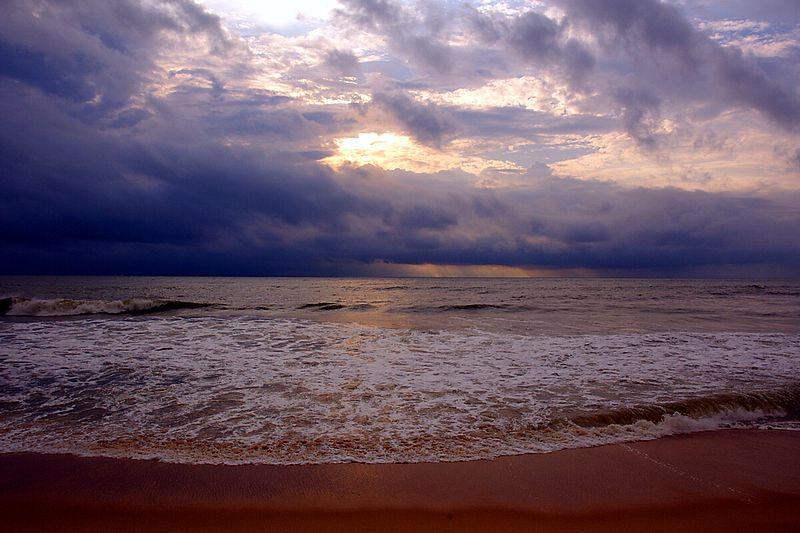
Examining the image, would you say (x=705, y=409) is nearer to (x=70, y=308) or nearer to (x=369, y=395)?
(x=369, y=395)

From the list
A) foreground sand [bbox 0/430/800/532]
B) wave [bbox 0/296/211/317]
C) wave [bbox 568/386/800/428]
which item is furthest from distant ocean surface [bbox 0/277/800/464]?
wave [bbox 0/296/211/317]

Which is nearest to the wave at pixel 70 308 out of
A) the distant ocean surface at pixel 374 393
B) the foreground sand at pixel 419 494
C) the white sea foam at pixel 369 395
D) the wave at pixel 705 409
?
the distant ocean surface at pixel 374 393

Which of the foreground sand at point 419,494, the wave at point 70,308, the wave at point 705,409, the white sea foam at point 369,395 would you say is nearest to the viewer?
the foreground sand at point 419,494

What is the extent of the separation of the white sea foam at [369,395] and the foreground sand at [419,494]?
15.0 inches

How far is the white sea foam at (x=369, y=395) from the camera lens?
5.41 metres

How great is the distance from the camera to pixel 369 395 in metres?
7.38

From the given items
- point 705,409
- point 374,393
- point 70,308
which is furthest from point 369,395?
point 70,308

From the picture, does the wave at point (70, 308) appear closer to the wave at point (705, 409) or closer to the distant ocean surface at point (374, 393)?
the distant ocean surface at point (374, 393)

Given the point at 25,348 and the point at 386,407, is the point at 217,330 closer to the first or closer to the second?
the point at 25,348

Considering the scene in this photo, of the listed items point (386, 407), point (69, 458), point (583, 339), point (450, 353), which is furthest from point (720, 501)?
point (583, 339)

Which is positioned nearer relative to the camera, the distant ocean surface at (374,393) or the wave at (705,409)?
the distant ocean surface at (374,393)

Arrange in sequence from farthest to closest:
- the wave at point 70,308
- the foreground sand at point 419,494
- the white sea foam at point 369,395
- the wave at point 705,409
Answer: the wave at point 70,308 < the wave at point 705,409 < the white sea foam at point 369,395 < the foreground sand at point 419,494

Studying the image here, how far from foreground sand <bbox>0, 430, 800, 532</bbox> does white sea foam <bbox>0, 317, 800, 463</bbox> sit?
1.25 ft

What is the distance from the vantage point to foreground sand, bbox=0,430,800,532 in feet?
12.2
